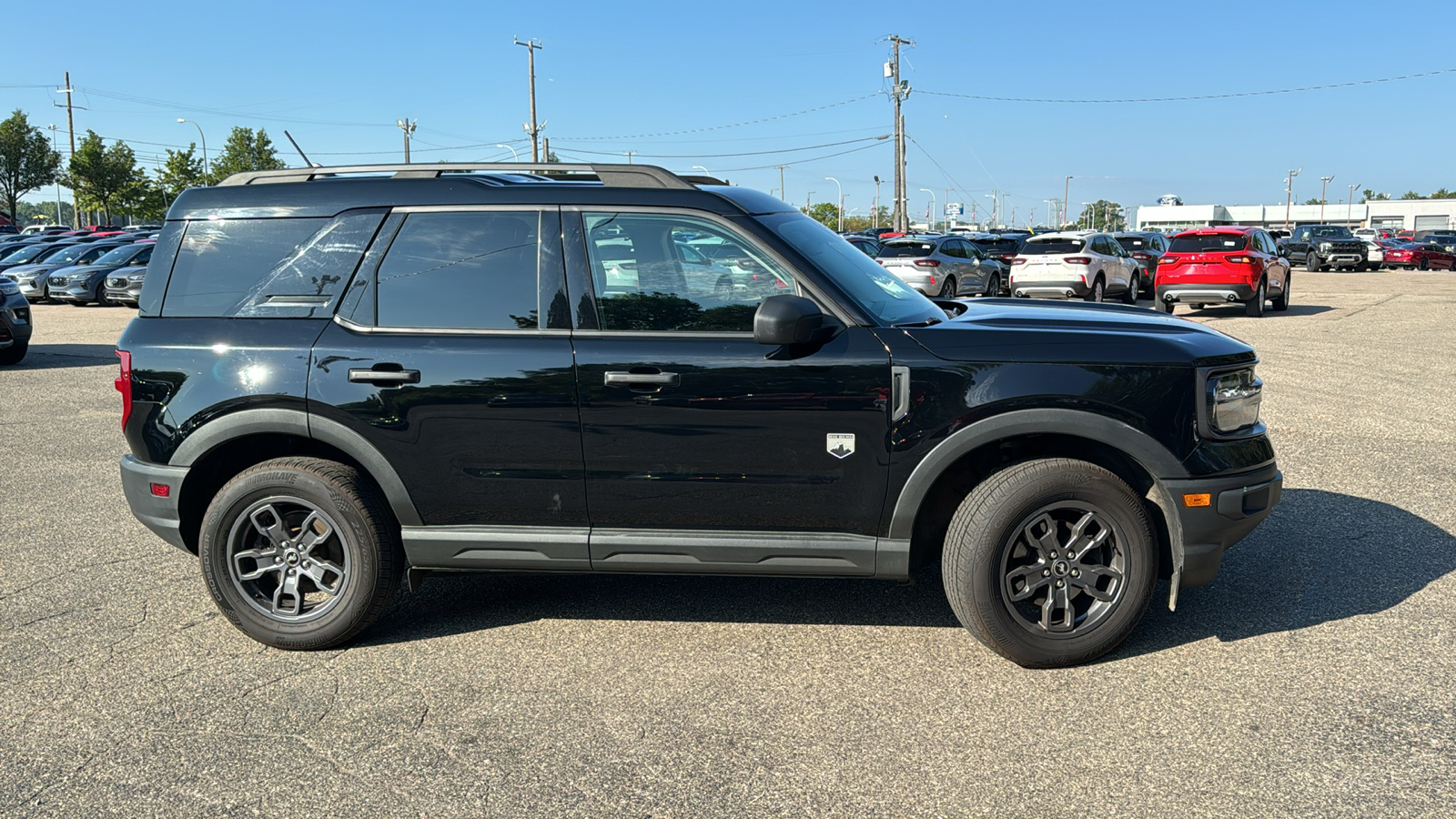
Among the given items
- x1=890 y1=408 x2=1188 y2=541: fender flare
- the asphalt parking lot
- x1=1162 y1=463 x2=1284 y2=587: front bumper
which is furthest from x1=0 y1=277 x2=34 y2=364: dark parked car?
x1=1162 y1=463 x2=1284 y2=587: front bumper

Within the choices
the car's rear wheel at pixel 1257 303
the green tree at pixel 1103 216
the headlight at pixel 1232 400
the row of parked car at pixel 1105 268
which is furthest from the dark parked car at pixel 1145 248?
the green tree at pixel 1103 216

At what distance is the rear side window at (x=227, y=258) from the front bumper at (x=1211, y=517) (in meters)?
3.48

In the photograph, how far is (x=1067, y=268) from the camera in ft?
67.7

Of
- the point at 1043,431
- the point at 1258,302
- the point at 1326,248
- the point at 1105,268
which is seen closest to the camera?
the point at 1043,431

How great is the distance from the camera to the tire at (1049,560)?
155 inches

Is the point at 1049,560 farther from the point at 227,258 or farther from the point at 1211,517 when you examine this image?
the point at 227,258

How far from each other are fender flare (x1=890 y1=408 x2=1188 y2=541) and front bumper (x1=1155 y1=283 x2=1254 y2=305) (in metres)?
16.9

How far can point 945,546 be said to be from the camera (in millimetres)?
4094

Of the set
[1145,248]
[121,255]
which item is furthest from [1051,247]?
[121,255]

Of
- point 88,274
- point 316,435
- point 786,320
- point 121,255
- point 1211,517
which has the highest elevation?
point 121,255

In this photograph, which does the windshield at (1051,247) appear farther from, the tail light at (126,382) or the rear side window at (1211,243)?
the tail light at (126,382)

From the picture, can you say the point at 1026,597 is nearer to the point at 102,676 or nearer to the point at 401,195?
the point at 401,195

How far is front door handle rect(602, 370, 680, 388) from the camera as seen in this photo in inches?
156

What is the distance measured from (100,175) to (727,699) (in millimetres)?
75866
